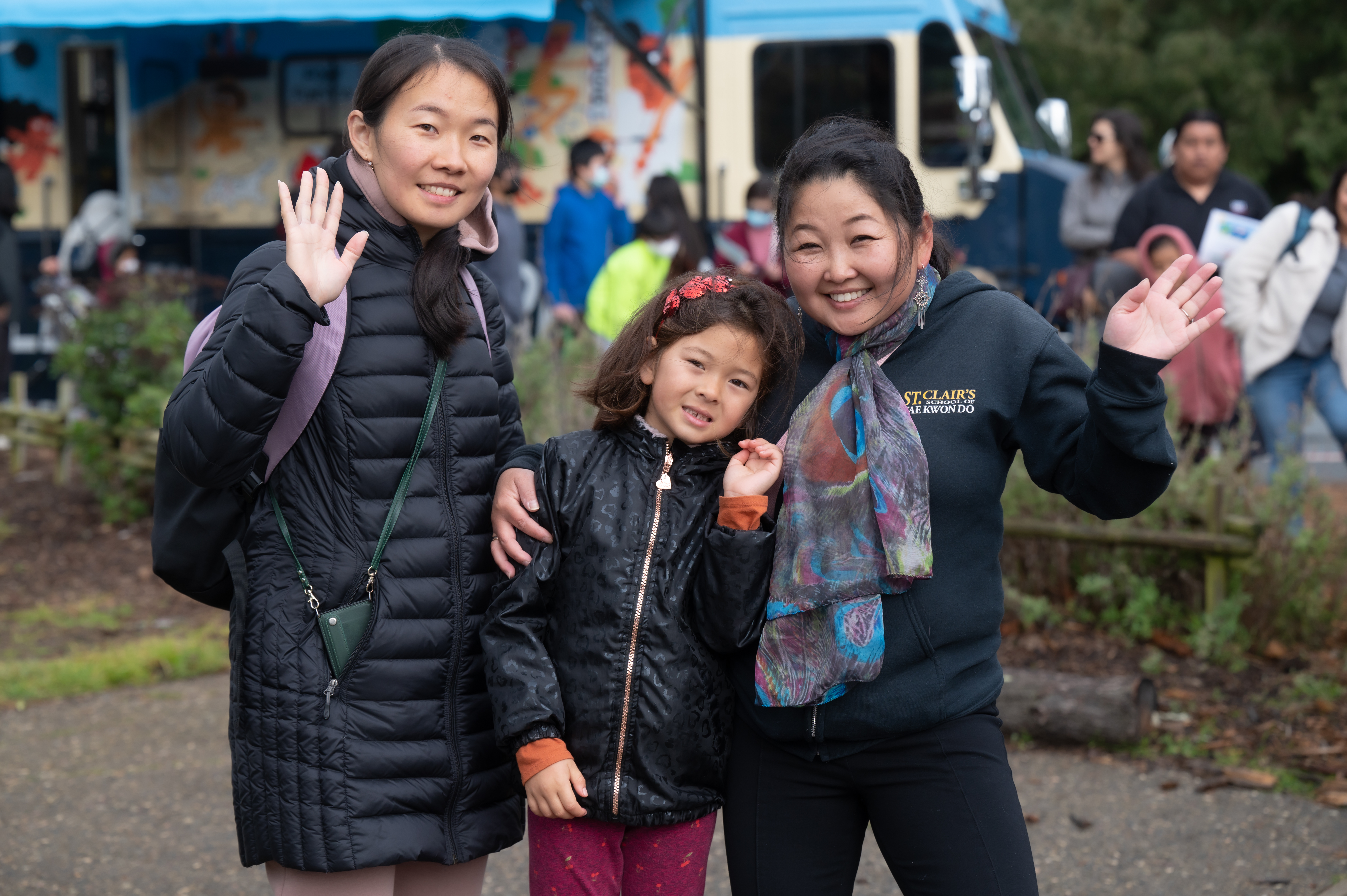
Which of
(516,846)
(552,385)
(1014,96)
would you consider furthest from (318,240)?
(1014,96)

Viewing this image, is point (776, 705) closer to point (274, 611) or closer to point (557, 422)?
point (274, 611)

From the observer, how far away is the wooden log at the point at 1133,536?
487 cm

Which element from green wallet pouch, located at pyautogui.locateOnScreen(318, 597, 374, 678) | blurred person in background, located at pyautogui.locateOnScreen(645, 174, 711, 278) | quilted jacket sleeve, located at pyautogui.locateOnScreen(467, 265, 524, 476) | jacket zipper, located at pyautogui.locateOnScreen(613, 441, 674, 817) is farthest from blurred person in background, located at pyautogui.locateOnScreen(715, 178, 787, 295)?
green wallet pouch, located at pyautogui.locateOnScreen(318, 597, 374, 678)

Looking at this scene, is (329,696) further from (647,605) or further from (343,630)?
(647,605)

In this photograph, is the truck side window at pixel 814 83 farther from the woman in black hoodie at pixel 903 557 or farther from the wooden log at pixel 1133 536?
the woman in black hoodie at pixel 903 557

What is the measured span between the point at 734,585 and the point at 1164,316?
2.56 feet

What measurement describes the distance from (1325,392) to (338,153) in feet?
14.7

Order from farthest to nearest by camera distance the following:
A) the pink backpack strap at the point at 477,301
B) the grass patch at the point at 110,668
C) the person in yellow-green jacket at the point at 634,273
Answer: the person in yellow-green jacket at the point at 634,273, the grass patch at the point at 110,668, the pink backpack strap at the point at 477,301

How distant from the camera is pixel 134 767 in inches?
176

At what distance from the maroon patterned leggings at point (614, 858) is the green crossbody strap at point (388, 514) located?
0.52 meters

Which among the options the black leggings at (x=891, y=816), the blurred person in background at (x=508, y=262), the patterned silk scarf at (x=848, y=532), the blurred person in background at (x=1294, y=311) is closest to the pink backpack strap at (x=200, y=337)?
the patterned silk scarf at (x=848, y=532)

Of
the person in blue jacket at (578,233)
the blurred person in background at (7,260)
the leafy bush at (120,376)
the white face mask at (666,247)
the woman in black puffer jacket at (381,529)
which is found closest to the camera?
the woman in black puffer jacket at (381,529)

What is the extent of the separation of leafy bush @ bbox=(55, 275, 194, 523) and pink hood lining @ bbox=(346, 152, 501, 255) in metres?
5.35

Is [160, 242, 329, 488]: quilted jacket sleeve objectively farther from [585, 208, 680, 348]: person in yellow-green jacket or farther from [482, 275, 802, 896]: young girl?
[585, 208, 680, 348]: person in yellow-green jacket
